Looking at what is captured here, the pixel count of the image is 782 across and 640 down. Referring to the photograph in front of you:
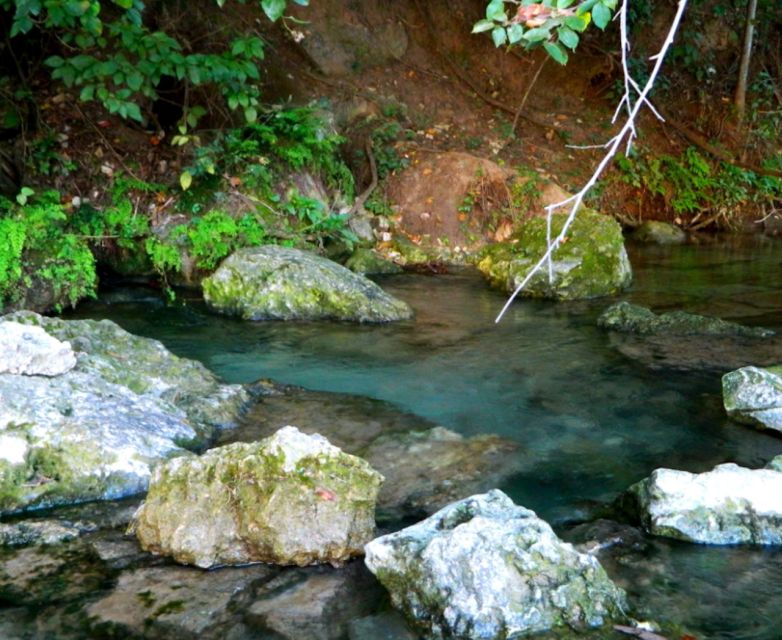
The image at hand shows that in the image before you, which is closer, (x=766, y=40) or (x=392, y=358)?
(x=392, y=358)

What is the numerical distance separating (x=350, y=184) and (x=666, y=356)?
5.88m

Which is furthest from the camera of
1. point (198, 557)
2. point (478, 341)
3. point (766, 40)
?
point (766, 40)

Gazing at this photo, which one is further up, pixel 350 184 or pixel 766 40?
pixel 766 40

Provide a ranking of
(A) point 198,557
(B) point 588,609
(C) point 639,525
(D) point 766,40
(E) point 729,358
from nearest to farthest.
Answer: (B) point 588,609, (A) point 198,557, (C) point 639,525, (E) point 729,358, (D) point 766,40

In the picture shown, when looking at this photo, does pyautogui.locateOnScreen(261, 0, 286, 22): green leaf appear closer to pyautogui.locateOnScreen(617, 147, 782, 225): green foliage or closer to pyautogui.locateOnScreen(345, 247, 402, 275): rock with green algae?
pyautogui.locateOnScreen(345, 247, 402, 275): rock with green algae

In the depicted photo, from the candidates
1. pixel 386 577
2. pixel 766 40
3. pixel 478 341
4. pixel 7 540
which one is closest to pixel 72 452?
pixel 7 540

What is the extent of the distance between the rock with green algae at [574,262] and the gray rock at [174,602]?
609 cm

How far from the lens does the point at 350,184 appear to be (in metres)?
11.4

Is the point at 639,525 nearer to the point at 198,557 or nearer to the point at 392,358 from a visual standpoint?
the point at 198,557

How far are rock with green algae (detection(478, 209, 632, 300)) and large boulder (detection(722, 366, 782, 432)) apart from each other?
11.8 ft

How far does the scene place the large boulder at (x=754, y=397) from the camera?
5219 millimetres

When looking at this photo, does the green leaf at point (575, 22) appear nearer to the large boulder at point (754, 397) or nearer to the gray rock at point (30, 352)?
the large boulder at point (754, 397)

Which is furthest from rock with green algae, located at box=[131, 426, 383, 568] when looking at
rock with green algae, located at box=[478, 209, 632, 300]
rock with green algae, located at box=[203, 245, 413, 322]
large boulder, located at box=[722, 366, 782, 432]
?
rock with green algae, located at box=[478, 209, 632, 300]

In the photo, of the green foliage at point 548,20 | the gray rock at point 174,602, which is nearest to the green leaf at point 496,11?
the green foliage at point 548,20
